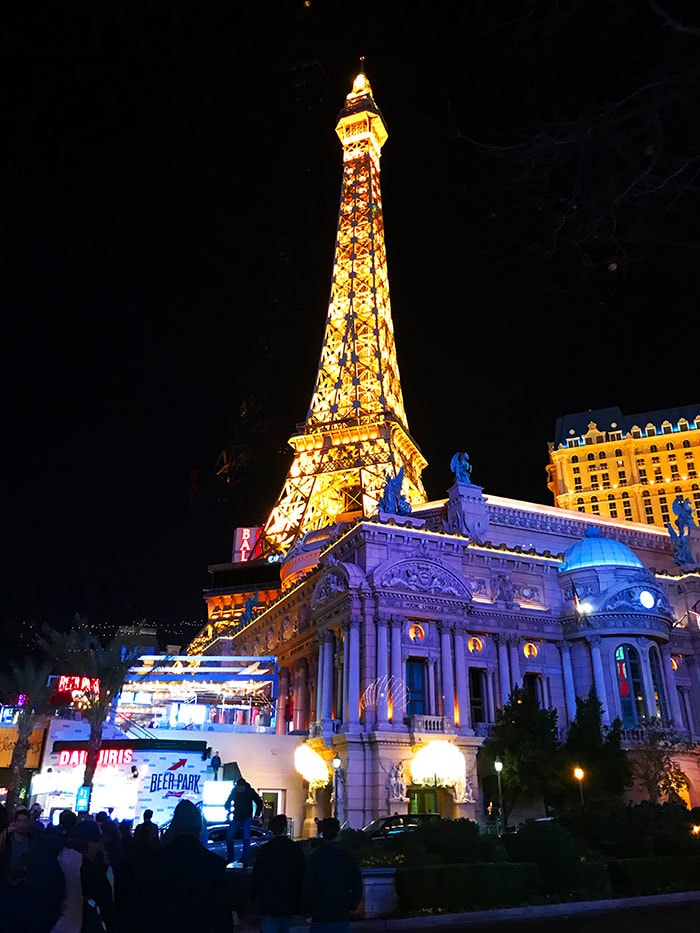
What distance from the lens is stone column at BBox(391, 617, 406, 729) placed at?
122ft

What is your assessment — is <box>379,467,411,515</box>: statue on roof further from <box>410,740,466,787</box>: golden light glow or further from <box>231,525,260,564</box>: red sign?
<box>231,525,260,564</box>: red sign

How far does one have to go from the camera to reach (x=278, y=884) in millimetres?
8570

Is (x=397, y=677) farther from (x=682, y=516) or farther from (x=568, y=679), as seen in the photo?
(x=682, y=516)

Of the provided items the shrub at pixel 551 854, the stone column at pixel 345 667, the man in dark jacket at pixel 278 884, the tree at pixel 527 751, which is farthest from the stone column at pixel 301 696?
the man in dark jacket at pixel 278 884

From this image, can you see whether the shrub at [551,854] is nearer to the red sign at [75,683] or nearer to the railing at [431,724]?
the railing at [431,724]

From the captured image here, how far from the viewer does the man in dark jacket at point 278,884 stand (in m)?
8.54

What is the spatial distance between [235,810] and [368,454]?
65.0 meters

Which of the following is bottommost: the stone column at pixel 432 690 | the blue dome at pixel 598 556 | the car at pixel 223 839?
the car at pixel 223 839

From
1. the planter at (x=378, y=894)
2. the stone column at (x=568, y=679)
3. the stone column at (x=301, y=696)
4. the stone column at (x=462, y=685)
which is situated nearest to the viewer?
the planter at (x=378, y=894)

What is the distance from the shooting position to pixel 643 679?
4153cm

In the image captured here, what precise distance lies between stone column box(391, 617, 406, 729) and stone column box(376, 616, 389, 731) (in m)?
0.33

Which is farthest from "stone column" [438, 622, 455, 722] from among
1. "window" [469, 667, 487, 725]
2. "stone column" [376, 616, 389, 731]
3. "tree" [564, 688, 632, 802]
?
"tree" [564, 688, 632, 802]

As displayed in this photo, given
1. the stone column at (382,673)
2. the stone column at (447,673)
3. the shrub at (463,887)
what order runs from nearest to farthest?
the shrub at (463,887), the stone column at (382,673), the stone column at (447,673)

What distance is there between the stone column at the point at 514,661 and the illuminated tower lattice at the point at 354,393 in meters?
28.5
